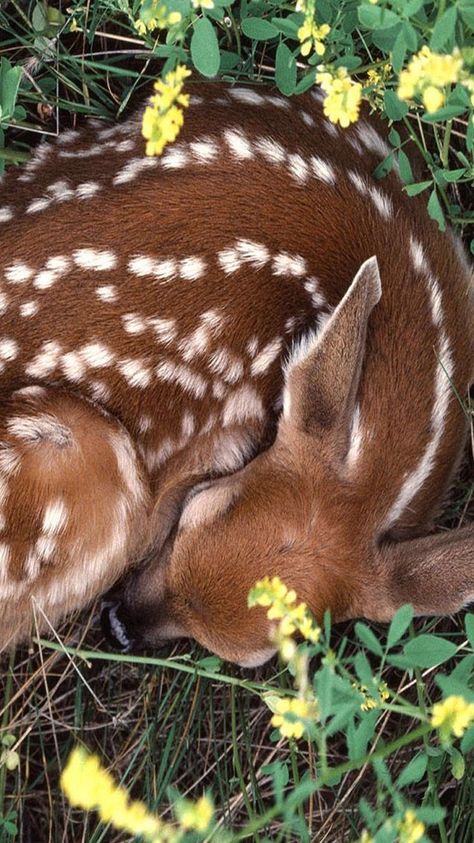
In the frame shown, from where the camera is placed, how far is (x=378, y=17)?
2223 mm

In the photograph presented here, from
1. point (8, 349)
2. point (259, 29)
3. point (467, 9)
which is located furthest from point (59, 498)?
point (467, 9)

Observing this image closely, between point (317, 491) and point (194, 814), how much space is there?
4.72 feet

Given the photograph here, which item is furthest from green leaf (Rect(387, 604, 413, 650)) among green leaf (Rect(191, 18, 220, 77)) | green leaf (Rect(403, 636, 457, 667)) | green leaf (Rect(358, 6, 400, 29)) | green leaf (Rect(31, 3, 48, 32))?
green leaf (Rect(31, 3, 48, 32))

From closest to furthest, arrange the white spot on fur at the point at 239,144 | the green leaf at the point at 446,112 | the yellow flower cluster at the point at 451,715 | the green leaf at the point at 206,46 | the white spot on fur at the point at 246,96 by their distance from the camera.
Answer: the yellow flower cluster at the point at 451,715 → the green leaf at the point at 446,112 → the green leaf at the point at 206,46 → the white spot on fur at the point at 239,144 → the white spot on fur at the point at 246,96

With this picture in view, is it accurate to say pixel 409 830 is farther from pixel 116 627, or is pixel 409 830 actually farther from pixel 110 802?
pixel 116 627

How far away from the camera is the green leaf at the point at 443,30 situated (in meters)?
2.17

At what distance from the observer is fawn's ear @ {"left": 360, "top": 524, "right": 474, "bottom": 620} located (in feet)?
8.74

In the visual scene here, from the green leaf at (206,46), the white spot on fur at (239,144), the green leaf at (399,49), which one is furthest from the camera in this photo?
the white spot on fur at (239,144)

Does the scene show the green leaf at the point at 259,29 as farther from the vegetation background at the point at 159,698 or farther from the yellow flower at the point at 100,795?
the yellow flower at the point at 100,795

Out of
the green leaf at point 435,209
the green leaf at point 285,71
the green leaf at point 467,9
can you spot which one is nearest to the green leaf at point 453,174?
the green leaf at point 435,209

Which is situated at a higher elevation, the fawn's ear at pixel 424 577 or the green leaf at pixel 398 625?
the green leaf at pixel 398 625

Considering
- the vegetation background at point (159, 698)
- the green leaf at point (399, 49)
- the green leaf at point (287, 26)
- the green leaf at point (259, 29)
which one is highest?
the green leaf at point (399, 49)

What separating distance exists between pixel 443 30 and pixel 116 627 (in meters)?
1.91

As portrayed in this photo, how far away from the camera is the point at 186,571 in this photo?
2.86m
